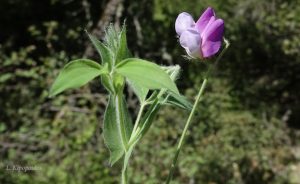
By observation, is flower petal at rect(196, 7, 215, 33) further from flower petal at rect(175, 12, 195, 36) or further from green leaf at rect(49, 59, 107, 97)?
green leaf at rect(49, 59, 107, 97)

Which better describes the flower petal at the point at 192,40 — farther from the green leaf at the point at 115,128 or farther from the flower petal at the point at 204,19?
the green leaf at the point at 115,128

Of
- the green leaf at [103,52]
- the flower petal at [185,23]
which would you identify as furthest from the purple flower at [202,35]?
the green leaf at [103,52]

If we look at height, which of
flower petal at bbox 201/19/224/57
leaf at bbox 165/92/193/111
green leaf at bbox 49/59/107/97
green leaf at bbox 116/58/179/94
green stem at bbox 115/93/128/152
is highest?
green leaf at bbox 49/59/107/97

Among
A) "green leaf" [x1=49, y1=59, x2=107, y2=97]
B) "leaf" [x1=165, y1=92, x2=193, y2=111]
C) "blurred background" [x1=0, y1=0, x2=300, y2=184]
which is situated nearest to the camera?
"green leaf" [x1=49, y1=59, x2=107, y2=97]

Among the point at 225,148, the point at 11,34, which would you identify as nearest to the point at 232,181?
the point at 225,148

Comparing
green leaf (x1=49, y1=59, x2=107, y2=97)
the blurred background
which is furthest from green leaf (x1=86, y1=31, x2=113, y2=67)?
the blurred background

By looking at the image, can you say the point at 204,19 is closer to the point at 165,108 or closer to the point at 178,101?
the point at 178,101

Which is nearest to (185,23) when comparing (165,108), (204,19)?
(204,19)

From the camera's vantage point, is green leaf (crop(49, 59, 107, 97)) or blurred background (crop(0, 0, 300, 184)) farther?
blurred background (crop(0, 0, 300, 184))
